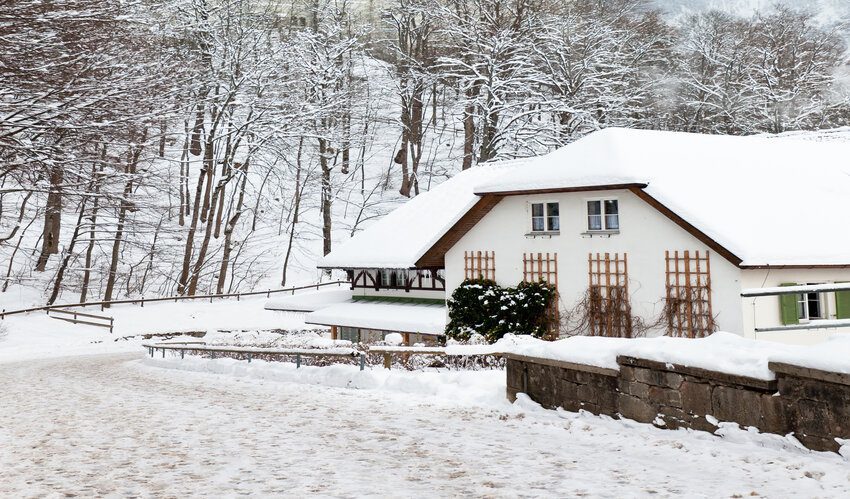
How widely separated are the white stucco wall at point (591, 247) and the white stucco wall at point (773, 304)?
31cm

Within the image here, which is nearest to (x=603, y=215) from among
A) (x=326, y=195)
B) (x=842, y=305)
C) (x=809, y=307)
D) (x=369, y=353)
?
(x=809, y=307)

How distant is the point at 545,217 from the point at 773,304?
6827 millimetres

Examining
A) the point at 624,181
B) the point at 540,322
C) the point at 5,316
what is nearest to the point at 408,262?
the point at 540,322

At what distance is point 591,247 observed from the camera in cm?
2198

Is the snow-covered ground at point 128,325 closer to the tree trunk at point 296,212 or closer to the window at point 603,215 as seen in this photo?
the tree trunk at point 296,212

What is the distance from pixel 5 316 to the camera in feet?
119

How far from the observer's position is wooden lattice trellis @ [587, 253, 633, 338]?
21.1 m

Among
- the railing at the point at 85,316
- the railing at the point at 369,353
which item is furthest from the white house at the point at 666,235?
the railing at the point at 85,316

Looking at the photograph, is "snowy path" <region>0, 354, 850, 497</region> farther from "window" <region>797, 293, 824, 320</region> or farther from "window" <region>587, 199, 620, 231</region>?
"window" <region>797, 293, 824, 320</region>

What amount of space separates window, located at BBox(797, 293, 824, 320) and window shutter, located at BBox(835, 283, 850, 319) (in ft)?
1.52

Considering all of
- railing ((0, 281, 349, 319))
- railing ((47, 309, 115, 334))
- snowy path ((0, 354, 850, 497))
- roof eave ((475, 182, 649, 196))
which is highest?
roof eave ((475, 182, 649, 196))

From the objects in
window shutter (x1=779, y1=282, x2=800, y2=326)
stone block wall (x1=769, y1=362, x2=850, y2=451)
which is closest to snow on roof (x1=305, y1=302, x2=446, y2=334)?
window shutter (x1=779, y1=282, x2=800, y2=326)

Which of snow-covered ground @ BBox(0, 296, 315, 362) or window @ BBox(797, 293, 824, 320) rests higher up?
window @ BBox(797, 293, 824, 320)

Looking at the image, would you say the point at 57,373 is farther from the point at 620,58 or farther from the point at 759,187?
the point at 620,58
